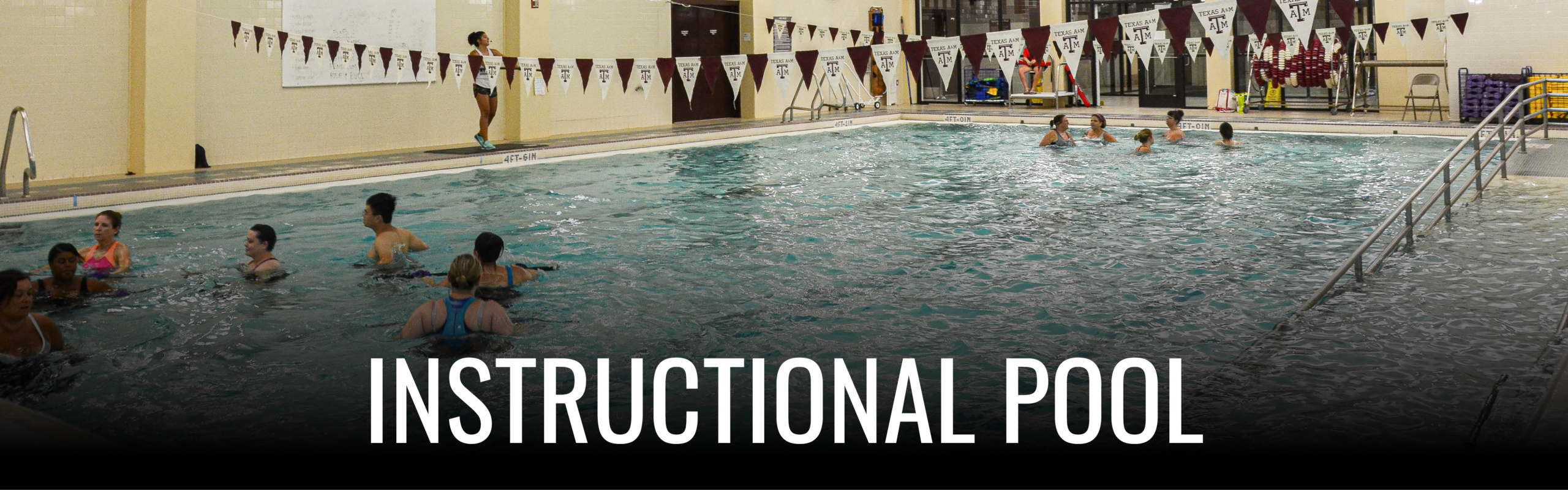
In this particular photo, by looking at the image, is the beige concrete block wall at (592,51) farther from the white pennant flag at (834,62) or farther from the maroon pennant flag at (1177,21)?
the maroon pennant flag at (1177,21)

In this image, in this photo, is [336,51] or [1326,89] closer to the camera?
[336,51]

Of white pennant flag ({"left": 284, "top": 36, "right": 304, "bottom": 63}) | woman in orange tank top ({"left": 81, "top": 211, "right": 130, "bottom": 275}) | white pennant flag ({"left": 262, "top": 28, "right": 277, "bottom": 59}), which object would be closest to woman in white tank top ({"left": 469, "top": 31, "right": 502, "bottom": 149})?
white pennant flag ({"left": 284, "top": 36, "right": 304, "bottom": 63})

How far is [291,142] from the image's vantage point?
14977 millimetres

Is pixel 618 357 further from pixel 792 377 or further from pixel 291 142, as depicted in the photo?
pixel 291 142

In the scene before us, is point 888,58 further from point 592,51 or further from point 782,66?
point 592,51

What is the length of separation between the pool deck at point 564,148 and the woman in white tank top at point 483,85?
1.65 feet

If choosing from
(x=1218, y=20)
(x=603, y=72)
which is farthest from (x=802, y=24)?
(x=1218, y=20)

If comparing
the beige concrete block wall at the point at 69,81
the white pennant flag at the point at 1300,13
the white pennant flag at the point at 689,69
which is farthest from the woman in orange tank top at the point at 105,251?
the white pennant flag at the point at 1300,13

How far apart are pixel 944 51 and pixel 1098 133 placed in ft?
8.28

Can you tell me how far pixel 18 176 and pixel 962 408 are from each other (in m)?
11.1

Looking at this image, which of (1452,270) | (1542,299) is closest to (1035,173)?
(1452,270)

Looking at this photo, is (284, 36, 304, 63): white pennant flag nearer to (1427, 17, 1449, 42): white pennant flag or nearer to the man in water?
the man in water

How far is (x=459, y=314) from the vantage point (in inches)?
247

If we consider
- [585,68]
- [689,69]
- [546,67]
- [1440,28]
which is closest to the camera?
[546,67]
